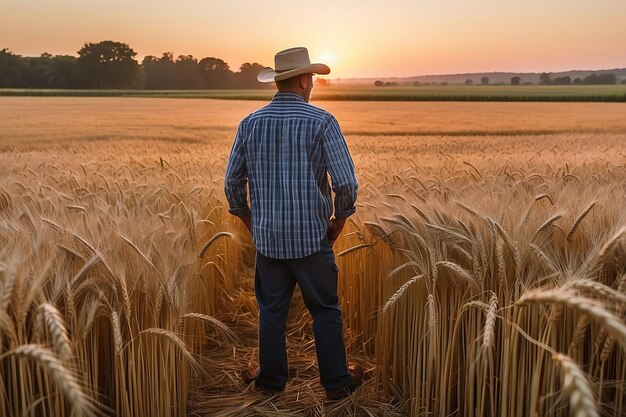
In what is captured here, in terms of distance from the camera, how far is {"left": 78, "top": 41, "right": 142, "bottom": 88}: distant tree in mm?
38438

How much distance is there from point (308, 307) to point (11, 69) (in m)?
Result: 33.7

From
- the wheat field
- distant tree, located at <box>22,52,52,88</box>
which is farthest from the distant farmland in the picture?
the wheat field

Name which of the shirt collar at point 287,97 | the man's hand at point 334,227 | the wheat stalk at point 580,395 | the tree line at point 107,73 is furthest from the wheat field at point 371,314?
the tree line at point 107,73

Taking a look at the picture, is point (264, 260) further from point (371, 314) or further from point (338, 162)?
point (371, 314)

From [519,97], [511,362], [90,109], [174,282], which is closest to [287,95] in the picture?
[174,282]

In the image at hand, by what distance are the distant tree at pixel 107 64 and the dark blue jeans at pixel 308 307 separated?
39763 mm

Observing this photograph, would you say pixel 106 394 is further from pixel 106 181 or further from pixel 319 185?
pixel 106 181

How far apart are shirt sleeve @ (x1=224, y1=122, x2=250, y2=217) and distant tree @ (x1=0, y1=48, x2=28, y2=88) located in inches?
1182

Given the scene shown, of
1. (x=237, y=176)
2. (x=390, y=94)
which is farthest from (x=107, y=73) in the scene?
(x=237, y=176)

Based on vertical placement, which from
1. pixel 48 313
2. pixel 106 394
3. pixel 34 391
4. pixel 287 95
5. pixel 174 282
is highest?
pixel 287 95

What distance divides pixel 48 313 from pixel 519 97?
40427mm

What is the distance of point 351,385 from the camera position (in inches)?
111

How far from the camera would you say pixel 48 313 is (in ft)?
4.32

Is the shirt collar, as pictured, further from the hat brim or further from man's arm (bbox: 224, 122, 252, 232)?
man's arm (bbox: 224, 122, 252, 232)
